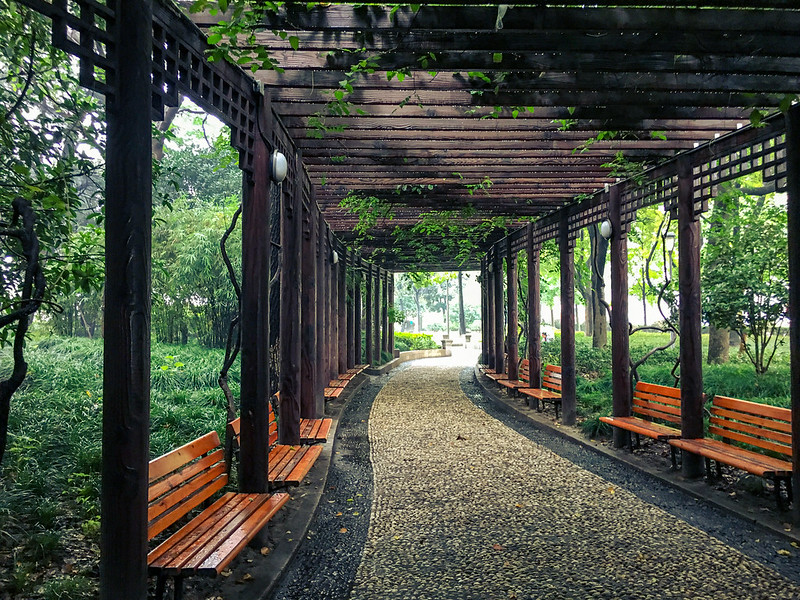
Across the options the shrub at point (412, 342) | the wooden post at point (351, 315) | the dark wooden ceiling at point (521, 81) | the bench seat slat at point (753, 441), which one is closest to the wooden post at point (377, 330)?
the wooden post at point (351, 315)

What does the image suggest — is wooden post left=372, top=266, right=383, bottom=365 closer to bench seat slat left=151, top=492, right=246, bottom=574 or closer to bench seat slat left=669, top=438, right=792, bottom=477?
bench seat slat left=669, top=438, right=792, bottom=477

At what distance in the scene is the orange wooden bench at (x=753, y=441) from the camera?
4625 mm

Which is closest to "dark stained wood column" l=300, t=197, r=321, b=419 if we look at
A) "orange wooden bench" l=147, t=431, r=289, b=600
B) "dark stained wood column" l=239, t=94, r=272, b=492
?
"dark stained wood column" l=239, t=94, r=272, b=492

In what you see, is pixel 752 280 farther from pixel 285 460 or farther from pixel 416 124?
pixel 285 460

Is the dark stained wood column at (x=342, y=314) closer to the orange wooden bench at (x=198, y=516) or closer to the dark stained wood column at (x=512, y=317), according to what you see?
the dark stained wood column at (x=512, y=317)

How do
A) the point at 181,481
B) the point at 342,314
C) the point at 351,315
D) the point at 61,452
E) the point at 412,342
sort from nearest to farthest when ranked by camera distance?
the point at 181,481 < the point at 61,452 < the point at 342,314 < the point at 351,315 < the point at 412,342

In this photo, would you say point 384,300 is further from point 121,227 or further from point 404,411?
point 121,227

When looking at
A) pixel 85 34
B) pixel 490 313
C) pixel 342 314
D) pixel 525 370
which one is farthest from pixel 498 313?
pixel 85 34

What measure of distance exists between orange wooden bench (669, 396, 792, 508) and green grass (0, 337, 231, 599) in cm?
486

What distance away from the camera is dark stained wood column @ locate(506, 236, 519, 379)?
12.9m

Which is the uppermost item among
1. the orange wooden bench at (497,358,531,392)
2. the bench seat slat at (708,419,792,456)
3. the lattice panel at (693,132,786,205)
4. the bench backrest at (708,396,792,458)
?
the lattice panel at (693,132,786,205)

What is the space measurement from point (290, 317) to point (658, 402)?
457 centimetres

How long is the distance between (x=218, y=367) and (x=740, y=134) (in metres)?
8.97

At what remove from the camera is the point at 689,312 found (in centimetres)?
619
